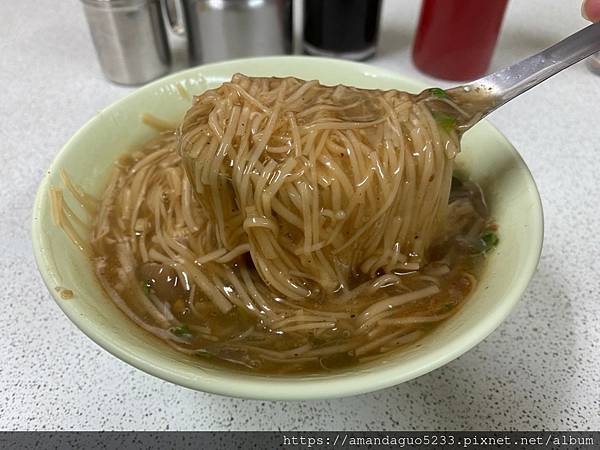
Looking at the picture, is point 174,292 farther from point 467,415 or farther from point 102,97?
point 102,97

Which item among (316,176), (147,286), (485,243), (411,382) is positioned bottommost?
(411,382)

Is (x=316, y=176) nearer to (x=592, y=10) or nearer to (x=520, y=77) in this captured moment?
(x=520, y=77)

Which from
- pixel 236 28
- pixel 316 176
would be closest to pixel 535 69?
pixel 316 176

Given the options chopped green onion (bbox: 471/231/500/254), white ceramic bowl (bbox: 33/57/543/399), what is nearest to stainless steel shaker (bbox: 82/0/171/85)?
white ceramic bowl (bbox: 33/57/543/399)

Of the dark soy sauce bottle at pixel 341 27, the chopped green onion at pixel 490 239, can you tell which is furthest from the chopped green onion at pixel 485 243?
the dark soy sauce bottle at pixel 341 27

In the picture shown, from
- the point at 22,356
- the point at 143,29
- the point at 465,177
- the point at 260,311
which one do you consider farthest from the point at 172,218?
the point at 143,29

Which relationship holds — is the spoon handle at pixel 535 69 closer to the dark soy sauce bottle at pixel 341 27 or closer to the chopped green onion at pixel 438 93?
the chopped green onion at pixel 438 93
